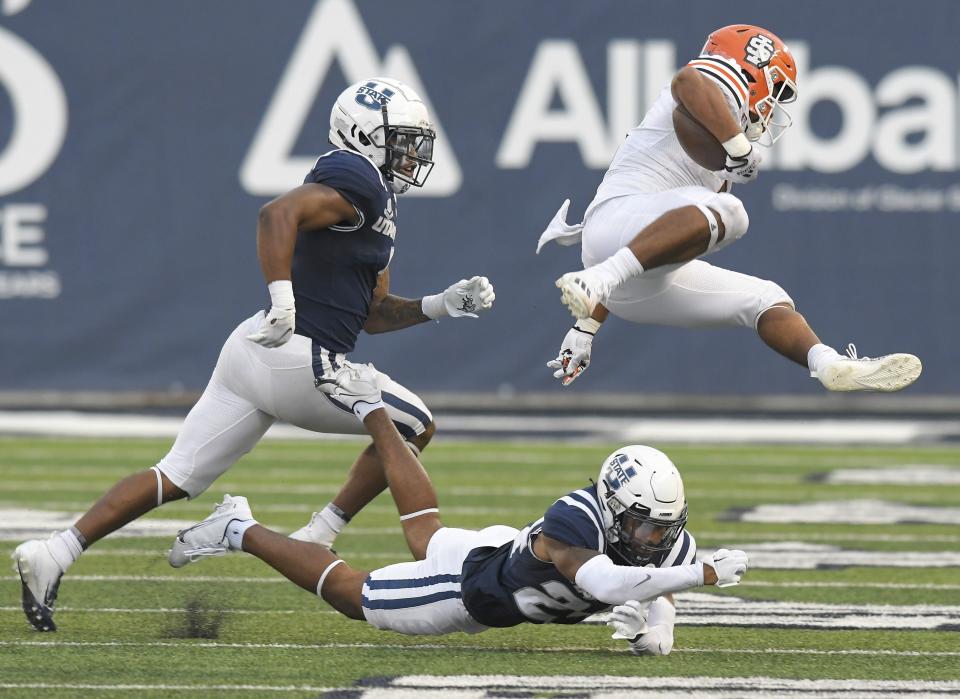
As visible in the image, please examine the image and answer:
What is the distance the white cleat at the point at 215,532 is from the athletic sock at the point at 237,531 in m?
0.01

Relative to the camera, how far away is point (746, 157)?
5.09 metres

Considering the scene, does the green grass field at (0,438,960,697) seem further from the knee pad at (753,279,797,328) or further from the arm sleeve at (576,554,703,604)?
the knee pad at (753,279,797,328)

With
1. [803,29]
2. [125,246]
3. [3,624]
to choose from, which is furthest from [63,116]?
[3,624]

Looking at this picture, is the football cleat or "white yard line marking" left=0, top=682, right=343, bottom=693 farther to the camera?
the football cleat

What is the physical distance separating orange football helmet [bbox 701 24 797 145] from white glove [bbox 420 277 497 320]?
100cm

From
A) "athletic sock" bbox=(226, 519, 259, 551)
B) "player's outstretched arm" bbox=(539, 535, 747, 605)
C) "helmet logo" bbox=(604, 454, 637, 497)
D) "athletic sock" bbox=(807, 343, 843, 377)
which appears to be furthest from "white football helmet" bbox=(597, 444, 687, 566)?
"athletic sock" bbox=(226, 519, 259, 551)

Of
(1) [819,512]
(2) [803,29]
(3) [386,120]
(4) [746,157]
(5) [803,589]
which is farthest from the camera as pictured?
(2) [803,29]

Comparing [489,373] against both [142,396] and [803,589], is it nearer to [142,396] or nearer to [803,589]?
[142,396]

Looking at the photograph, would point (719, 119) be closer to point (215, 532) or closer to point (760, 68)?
point (760, 68)

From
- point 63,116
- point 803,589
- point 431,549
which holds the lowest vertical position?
point 803,589

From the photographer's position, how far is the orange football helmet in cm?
532

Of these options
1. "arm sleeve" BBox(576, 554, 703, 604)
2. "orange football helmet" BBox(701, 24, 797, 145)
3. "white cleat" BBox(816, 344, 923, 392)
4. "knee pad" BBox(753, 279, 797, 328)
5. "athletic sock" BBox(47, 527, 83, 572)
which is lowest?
"arm sleeve" BBox(576, 554, 703, 604)

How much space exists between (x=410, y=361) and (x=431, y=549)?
7141 millimetres

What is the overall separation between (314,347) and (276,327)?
0.41m
